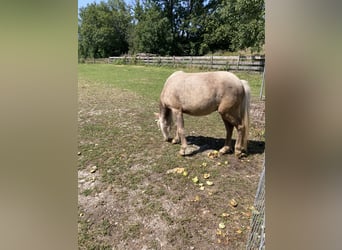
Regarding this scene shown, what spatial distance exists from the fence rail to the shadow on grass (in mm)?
2830

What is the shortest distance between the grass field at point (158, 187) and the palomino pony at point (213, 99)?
1.00 ft

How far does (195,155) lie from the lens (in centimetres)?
295

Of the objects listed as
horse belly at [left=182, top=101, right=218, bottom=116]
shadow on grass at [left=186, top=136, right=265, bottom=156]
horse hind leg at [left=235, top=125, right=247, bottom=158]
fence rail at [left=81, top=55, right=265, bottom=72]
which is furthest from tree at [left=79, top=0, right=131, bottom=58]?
horse hind leg at [left=235, top=125, right=247, bottom=158]

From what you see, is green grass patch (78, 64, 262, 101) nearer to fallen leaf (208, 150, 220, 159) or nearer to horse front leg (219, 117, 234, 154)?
horse front leg (219, 117, 234, 154)

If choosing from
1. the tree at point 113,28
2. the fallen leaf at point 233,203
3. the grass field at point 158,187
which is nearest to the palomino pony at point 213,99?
the grass field at point 158,187

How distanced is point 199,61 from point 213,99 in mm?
5781

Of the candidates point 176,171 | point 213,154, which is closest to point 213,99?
point 213,154

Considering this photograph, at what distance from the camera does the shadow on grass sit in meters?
3.02

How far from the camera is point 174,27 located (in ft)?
25.6

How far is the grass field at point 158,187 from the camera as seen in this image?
1715 mm

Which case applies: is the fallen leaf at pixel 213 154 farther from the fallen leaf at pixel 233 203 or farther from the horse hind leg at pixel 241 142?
the fallen leaf at pixel 233 203

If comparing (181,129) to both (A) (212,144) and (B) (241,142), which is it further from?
(B) (241,142)
